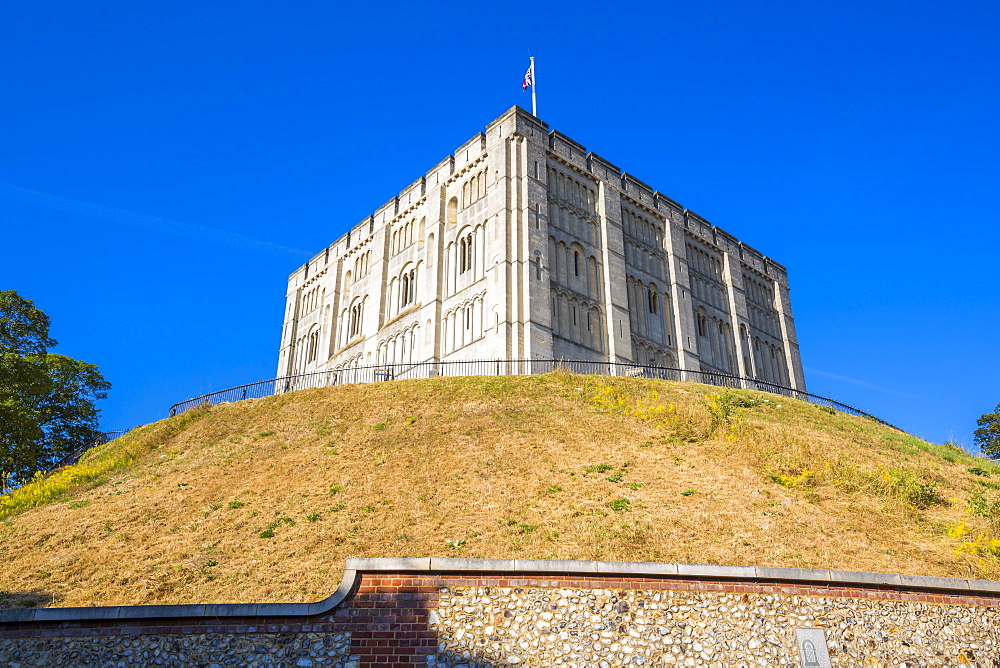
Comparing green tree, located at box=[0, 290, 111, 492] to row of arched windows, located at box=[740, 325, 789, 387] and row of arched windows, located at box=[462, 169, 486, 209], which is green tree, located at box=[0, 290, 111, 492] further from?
row of arched windows, located at box=[740, 325, 789, 387]

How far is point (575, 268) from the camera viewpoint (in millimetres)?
45000

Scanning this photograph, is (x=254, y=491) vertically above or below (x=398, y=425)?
below

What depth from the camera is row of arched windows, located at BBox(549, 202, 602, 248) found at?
4528cm

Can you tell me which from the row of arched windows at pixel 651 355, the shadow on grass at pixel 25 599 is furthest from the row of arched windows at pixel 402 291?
the shadow on grass at pixel 25 599

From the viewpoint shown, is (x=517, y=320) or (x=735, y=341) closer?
(x=517, y=320)

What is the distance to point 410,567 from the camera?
12.0 meters

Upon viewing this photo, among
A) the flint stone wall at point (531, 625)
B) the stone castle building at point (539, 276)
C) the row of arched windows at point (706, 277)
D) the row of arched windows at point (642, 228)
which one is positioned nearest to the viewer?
the flint stone wall at point (531, 625)

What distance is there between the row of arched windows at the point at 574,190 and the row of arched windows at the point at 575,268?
3164mm

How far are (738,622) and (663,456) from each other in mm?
9091

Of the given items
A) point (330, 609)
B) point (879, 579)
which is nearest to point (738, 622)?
point (879, 579)

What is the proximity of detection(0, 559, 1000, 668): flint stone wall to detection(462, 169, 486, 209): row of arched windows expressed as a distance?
35.7m

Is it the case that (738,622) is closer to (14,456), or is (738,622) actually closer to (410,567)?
(410,567)

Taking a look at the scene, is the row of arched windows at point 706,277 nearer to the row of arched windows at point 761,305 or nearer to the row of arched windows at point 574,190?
the row of arched windows at point 761,305

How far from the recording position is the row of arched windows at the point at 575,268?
43.7 meters
